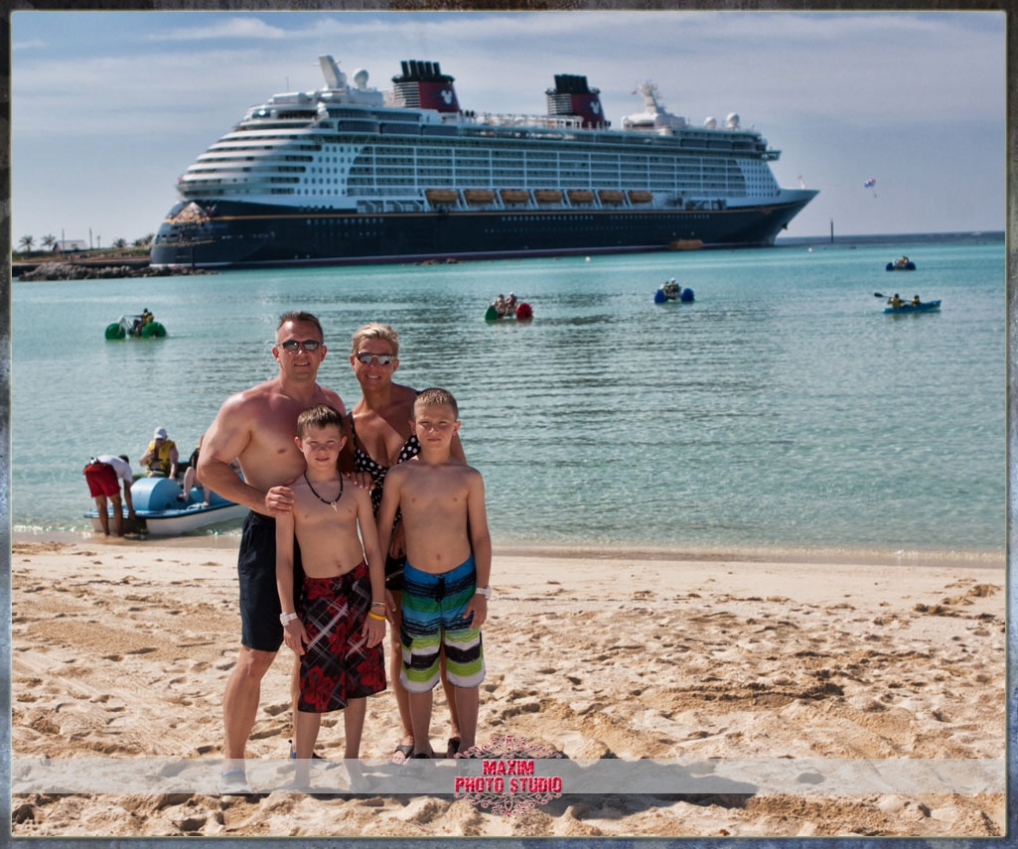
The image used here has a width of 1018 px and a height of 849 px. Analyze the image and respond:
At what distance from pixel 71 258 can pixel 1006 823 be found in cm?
6286

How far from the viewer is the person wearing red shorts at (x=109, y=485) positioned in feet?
23.9

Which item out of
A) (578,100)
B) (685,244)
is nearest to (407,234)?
(685,244)

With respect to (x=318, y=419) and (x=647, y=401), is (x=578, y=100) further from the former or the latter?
(x=318, y=419)

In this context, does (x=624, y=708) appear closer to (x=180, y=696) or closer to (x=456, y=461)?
(x=456, y=461)

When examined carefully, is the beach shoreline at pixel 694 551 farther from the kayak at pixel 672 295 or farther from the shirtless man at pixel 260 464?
the kayak at pixel 672 295

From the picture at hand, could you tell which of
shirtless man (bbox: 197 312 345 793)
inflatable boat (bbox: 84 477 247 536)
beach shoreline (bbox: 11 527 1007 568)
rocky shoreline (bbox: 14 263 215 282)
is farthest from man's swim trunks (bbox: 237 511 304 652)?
rocky shoreline (bbox: 14 263 215 282)

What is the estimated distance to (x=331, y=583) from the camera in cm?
263

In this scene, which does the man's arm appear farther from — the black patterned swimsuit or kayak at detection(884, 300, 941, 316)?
kayak at detection(884, 300, 941, 316)

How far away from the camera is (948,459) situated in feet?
35.9

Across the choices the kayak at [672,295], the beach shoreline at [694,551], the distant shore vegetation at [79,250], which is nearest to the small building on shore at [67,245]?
the distant shore vegetation at [79,250]

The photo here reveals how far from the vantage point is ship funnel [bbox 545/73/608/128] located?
65.8m

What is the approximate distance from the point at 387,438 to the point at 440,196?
52.3 metres

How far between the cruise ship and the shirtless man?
4963 centimetres

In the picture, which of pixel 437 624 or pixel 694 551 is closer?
pixel 437 624
